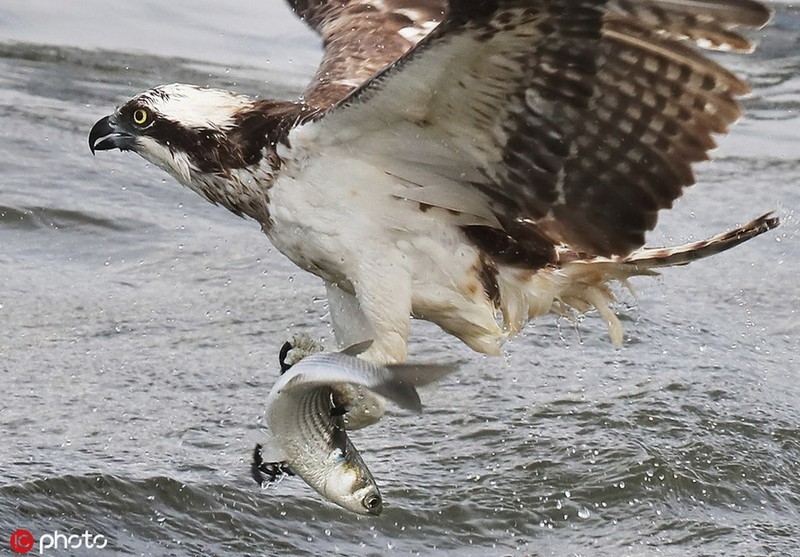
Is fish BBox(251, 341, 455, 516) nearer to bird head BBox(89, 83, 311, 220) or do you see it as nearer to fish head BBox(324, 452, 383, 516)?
fish head BBox(324, 452, 383, 516)

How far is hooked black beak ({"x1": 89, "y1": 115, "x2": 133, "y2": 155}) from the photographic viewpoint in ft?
15.4

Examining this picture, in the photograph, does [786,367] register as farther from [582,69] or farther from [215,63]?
[215,63]

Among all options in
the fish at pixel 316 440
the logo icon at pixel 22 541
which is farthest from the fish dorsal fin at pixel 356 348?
the logo icon at pixel 22 541

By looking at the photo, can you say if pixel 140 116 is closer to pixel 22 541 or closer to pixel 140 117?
pixel 140 117

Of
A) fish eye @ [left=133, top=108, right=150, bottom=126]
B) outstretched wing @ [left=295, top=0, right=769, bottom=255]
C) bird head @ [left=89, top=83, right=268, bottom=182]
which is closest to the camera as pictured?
outstretched wing @ [left=295, top=0, right=769, bottom=255]

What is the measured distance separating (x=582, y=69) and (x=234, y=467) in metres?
2.11

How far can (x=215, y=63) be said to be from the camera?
33.3ft

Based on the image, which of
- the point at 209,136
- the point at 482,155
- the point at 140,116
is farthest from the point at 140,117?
the point at 482,155

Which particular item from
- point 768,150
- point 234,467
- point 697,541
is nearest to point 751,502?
point 697,541

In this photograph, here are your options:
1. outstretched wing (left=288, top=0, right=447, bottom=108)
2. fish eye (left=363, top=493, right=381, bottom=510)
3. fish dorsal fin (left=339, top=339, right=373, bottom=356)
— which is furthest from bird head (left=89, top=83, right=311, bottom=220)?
fish eye (left=363, top=493, right=381, bottom=510)

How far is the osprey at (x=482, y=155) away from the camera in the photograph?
12.8 feet

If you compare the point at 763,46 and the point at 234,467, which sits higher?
the point at 763,46

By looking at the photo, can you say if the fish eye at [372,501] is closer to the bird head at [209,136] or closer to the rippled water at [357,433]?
the rippled water at [357,433]

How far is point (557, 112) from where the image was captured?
4090 millimetres
